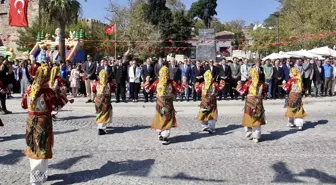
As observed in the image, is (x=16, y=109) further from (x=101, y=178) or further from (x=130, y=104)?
(x=101, y=178)

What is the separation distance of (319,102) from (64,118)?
1073 cm

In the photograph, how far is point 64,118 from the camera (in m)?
12.5

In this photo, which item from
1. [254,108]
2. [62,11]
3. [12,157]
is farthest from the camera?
[62,11]

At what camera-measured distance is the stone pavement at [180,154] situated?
6.47m

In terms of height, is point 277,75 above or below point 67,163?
Result: above

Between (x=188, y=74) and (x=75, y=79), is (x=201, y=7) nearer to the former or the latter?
(x=188, y=74)

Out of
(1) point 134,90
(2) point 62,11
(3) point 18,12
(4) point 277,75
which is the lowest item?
(1) point 134,90

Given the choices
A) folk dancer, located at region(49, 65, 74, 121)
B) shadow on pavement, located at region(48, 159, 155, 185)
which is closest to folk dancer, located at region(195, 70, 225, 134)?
shadow on pavement, located at region(48, 159, 155, 185)

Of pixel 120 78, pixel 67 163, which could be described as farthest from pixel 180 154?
pixel 120 78

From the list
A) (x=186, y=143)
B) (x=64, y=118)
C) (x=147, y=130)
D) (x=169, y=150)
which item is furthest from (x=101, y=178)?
(x=64, y=118)

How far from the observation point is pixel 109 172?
22.2ft

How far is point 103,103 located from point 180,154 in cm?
289

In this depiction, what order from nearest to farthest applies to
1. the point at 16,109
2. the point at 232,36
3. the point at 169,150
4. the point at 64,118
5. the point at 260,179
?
the point at 260,179, the point at 169,150, the point at 64,118, the point at 16,109, the point at 232,36

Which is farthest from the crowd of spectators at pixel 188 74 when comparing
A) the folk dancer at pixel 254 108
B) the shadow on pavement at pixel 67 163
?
the shadow on pavement at pixel 67 163
